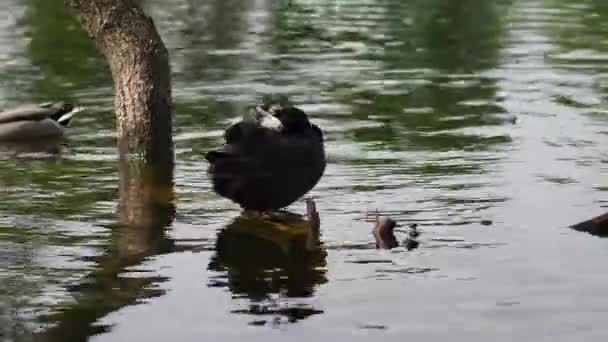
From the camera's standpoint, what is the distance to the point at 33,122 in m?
14.2

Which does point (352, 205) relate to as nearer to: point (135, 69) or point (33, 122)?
point (135, 69)

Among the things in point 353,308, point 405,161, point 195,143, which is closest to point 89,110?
point 195,143

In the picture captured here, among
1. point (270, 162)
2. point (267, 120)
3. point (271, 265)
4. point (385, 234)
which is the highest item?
point (267, 120)

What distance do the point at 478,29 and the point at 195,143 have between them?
424 inches

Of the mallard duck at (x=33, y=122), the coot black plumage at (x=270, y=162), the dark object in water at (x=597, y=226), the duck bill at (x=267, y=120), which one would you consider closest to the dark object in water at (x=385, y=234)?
the coot black plumage at (x=270, y=162)

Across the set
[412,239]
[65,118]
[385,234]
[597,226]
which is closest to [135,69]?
[65,118]

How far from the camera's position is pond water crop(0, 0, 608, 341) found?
7699 millimetres

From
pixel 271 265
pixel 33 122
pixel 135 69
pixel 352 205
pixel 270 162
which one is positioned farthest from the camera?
pixel 33 122

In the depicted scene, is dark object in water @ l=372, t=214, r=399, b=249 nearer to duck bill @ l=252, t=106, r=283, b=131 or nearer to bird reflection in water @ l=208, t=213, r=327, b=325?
bird reflection in water @ l=208, t=213, r=327, b=325

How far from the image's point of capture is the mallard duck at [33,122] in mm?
14086

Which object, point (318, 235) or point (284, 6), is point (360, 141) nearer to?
point (318, 235)

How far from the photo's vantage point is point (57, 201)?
11.0 m

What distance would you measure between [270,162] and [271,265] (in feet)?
3.62

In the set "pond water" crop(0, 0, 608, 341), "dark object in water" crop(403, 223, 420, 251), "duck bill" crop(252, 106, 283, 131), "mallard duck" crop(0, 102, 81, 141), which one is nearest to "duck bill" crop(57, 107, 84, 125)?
"mallard duck" crop(0, 102, 81, 141)
